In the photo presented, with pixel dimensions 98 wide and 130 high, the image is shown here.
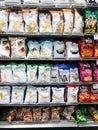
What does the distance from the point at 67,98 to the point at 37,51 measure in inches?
29.1

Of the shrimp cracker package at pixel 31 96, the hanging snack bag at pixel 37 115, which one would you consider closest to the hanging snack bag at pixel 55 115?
the hanging snack bag at pixel 37 115

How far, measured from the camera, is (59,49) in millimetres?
3547

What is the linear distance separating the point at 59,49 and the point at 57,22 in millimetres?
353

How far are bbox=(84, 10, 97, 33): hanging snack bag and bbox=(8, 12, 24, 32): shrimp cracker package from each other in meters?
0.81

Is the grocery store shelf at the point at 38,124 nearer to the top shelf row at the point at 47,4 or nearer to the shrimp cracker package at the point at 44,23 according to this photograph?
the shrimp cracker package at the point at 44,23

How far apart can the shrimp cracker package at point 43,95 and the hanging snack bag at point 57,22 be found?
78cm

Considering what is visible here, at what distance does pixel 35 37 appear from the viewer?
372 centimetres

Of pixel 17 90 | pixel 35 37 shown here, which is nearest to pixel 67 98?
pixel 17 90

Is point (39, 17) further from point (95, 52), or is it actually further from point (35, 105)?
point (35, 105)

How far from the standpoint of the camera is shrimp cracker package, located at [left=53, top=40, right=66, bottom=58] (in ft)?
11.6

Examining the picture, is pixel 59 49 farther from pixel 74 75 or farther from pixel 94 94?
pixel 94 94

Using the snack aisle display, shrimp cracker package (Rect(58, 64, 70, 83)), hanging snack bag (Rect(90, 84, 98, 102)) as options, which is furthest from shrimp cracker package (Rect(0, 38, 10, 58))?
hanging snack bag (Rect(90, 84, 98, 102))

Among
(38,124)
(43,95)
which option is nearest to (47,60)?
(43,95)

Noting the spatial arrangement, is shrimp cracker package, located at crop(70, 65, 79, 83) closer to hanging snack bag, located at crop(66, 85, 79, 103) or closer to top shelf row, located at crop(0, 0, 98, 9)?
hanging snack bag, located at crop(66, 85, 79, 103)
